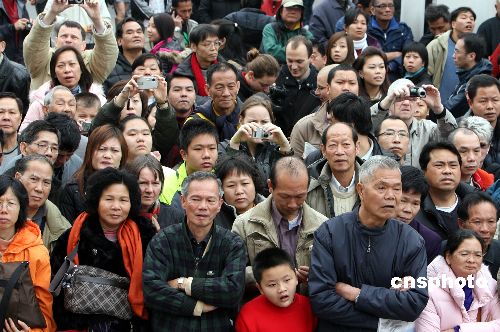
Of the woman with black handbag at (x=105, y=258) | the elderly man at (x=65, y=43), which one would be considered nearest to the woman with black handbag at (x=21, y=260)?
the woman with black handbag at (x=105, y=258)

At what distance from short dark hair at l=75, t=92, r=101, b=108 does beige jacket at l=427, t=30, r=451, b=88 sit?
12.5 ft

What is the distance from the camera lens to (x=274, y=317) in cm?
619

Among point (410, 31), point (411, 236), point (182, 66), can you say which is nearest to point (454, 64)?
point (410, 31)

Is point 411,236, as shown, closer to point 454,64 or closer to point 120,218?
point 120,218

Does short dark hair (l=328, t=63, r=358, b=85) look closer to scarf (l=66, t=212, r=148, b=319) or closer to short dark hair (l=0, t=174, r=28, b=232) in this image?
scarf (l=66, t=212, r=148, b=319)

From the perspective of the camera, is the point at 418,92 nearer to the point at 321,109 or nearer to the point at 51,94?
the point at 321,109

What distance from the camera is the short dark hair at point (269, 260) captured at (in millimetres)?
6195


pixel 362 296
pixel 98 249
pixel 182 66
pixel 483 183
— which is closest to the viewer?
pixel 362 296

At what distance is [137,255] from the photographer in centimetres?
636

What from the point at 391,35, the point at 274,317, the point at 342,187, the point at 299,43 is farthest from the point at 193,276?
the point at 391,35

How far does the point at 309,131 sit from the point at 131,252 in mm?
2402

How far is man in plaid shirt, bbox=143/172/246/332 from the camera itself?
6125 mm

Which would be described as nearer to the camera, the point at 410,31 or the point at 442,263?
the point at 442,263

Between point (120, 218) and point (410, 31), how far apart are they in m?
6.08
